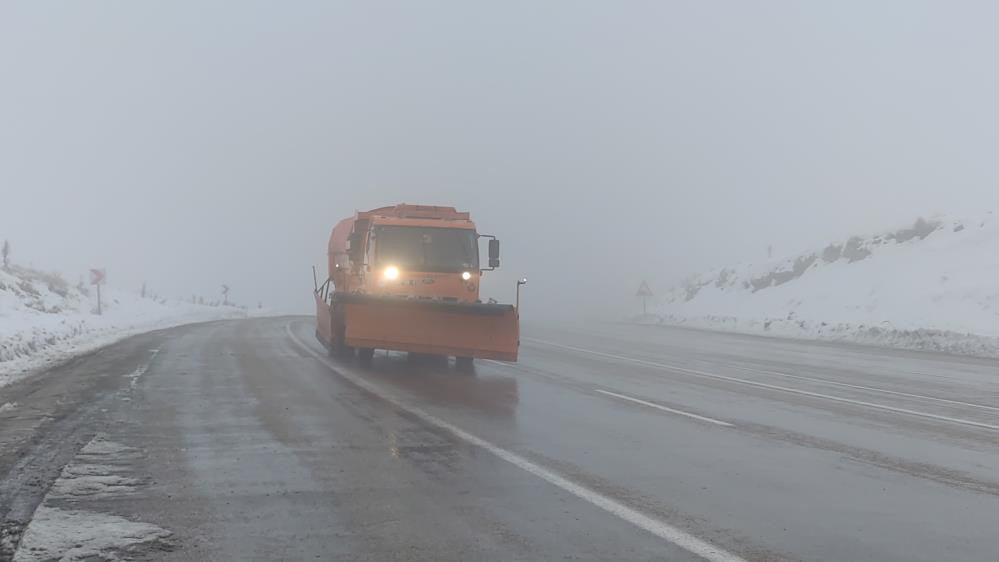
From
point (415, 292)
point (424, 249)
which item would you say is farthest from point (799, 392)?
point (424, 249)

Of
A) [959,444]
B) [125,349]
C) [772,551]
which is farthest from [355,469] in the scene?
[125,349]

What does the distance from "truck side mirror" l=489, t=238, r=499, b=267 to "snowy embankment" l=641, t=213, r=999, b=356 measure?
14.4 metres

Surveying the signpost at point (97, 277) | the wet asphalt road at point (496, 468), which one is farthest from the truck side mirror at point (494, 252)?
the signpost at point (97, 277)

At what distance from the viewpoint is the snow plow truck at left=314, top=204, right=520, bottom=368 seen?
47.6ft

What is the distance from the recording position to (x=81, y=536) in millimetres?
4777

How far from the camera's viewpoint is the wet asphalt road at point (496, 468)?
4.84 meters

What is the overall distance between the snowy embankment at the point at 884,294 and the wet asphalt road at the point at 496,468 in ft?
46.4

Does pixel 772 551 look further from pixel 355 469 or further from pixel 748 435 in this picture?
pixel 748 435

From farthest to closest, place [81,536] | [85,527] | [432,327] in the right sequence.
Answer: [432,327], [85,527], [81,536]

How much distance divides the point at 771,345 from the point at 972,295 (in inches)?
361

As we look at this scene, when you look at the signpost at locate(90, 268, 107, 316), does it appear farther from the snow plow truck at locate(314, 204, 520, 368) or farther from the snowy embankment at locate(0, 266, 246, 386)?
the snow plow truck at locate(314, 204, 520, 368)

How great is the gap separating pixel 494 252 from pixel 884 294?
75.6 feet

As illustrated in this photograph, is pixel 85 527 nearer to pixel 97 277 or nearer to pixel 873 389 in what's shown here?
pixel 873 389

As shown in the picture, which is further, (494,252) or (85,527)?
(494,252)
